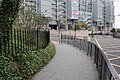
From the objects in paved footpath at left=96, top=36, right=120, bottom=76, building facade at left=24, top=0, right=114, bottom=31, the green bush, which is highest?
building facade at left=24, top=0, right=114, bottom=31

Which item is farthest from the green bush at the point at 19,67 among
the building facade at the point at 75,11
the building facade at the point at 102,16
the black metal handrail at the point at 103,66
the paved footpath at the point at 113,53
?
the building facade at the point at 102,16

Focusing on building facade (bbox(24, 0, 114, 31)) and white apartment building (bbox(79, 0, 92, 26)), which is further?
white apartment building (bbox(79, 0, 92, 26))

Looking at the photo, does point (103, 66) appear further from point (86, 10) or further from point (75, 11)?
→ point (86, 10)

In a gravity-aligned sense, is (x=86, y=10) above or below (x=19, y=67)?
above

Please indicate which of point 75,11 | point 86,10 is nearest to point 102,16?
point 86,10

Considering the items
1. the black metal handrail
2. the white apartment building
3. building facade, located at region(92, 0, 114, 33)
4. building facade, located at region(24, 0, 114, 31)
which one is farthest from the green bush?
building facade, located at region(92, 0, 114, 33)

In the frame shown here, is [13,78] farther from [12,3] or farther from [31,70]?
[12,3]

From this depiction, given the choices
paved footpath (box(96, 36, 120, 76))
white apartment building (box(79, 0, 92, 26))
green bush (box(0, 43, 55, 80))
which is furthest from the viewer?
white apartment building (box(79, 0, 92, 26))

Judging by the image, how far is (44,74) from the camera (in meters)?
6.06

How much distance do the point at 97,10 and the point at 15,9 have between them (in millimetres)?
107901

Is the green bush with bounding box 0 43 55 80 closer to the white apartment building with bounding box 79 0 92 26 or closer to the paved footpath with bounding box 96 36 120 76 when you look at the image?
the paved footpath with bounding box 96 36 120 76

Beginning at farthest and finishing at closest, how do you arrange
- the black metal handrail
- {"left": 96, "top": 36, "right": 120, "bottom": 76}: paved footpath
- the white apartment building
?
1. the white apartment building
2. {"left": 96, "top": 36, "right": 120, "bottom": 76}: paved footpath
3. the black metal handrail

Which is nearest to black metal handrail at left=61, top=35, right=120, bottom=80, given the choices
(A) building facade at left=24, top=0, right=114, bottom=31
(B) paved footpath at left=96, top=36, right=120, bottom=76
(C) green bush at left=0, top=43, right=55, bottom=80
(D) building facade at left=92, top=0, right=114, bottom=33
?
(B) paved footpath at left=96, top=36, right=120, bottom=76

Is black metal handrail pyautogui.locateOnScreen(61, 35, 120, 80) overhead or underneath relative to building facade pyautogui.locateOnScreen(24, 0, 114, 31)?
underneath
